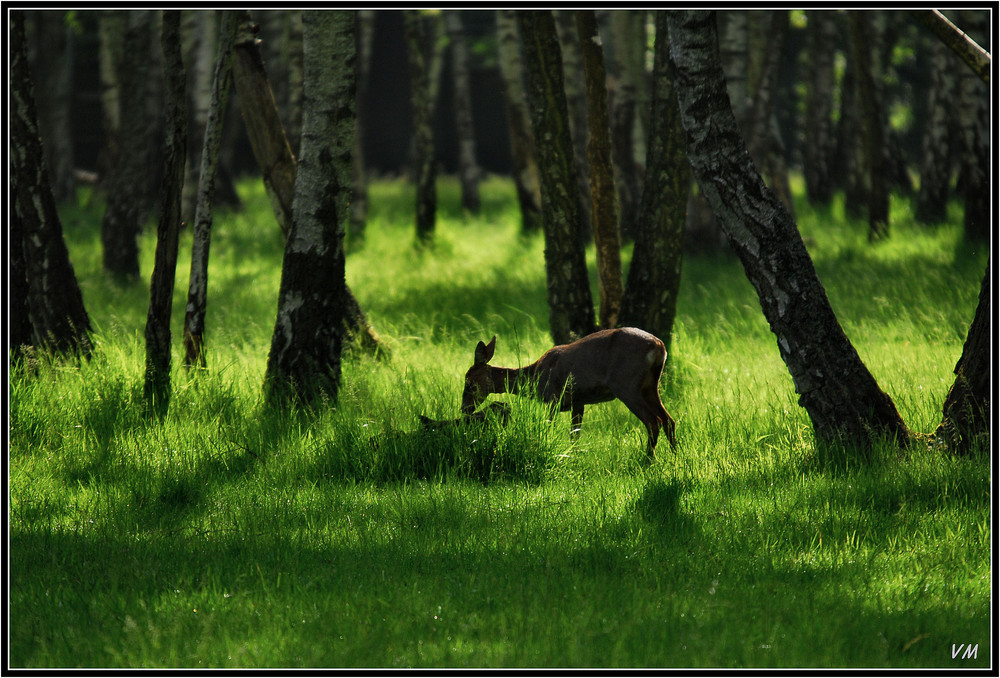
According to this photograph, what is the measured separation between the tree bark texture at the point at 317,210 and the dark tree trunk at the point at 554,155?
5.27 ft

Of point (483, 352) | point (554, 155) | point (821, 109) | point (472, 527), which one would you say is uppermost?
point (821, 109)

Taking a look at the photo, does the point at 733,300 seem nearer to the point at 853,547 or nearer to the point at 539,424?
the point at 539,424

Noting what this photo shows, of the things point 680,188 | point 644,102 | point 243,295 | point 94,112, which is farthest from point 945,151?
point 94,112

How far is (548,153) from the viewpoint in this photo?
7.13 m

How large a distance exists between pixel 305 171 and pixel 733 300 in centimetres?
516

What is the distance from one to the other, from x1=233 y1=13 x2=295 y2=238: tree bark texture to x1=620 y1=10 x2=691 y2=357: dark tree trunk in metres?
2.86

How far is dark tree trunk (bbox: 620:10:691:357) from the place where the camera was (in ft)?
23.1

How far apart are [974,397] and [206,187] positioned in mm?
5014

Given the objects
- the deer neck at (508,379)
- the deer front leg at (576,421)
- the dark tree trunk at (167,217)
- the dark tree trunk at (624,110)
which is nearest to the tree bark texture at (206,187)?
the dark tree trunk at (167,217)

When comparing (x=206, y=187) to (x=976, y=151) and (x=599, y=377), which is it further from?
(x=976, y=151)

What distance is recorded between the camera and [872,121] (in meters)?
12.6

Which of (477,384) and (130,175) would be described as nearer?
(477,384)

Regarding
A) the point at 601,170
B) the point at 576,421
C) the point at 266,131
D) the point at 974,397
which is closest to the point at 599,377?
the point at 576,421

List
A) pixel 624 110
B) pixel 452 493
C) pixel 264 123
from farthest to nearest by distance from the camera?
1. pixel 624 110
2. pixel 264 123
3. pixel 452 493
